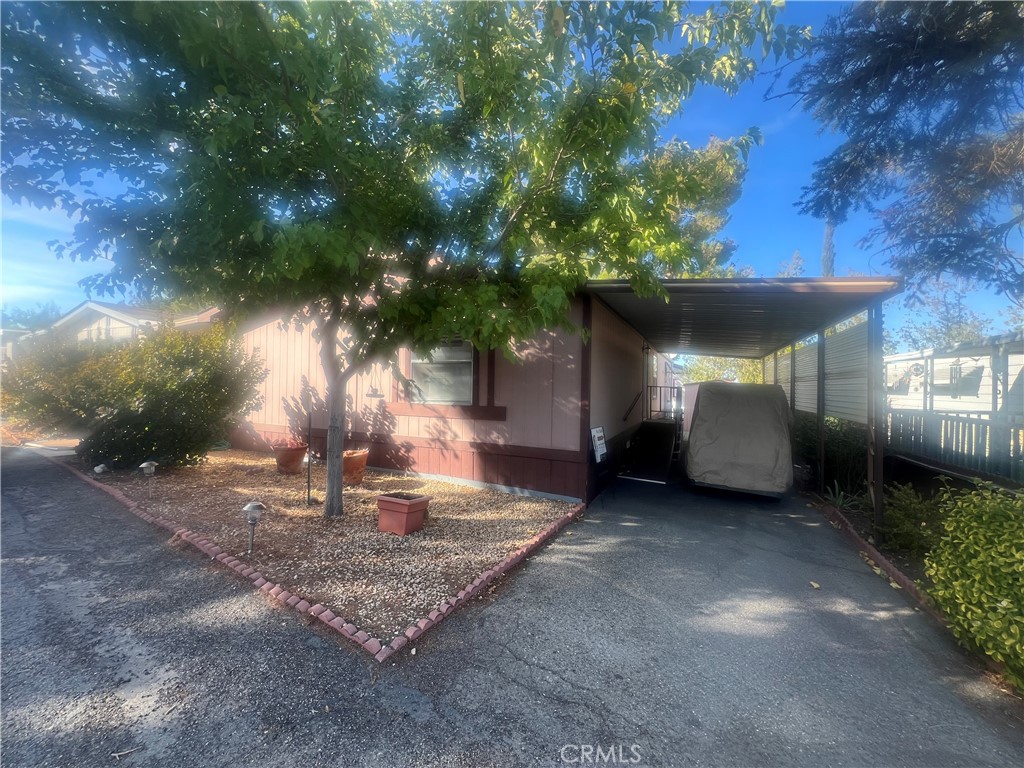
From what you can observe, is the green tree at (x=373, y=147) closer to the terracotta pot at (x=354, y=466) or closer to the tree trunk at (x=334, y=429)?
the tree trunk at (x=334, y=429)

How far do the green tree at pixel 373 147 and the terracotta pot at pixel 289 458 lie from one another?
10.1 feet

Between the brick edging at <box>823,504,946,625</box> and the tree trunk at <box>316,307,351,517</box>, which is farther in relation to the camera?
the tree trunk at <box>316,307,351,517</box>

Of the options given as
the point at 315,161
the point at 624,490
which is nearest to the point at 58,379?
the point at 315,161

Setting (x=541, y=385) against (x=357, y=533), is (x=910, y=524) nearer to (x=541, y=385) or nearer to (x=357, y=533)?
(x=541, y=385)

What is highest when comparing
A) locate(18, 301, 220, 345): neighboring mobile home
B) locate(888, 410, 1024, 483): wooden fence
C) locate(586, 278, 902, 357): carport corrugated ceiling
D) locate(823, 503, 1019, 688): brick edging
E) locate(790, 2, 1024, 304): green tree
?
locate(790, 2, 1024, 304): green tree

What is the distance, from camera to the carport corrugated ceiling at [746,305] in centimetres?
521

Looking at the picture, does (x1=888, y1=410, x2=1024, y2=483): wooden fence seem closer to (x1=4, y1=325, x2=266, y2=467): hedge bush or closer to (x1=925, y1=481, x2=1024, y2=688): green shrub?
(x1=925, y1=481, x2=1024, y2=688): green shrub

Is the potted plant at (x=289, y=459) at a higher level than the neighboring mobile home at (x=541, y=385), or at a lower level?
lower

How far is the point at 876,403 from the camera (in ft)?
18.5

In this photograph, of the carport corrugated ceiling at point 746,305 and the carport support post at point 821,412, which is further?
the carport support post at point 821,412

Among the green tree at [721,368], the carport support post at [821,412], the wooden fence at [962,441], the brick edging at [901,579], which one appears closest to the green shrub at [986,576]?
the brick edging at [901,579]

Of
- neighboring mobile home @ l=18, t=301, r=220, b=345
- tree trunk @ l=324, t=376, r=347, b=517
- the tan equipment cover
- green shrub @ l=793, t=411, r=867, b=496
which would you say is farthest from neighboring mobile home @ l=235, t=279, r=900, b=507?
neighboring mobile home @ l=18, t=301, r=220, b=345

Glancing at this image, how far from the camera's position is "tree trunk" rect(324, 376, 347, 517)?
5.58m
